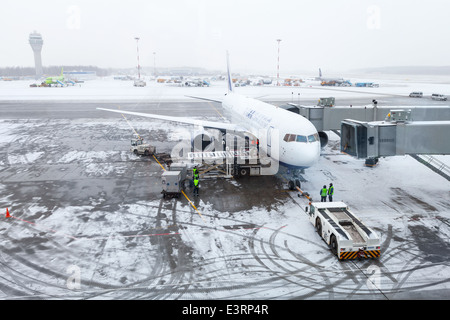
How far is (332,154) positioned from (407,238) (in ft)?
62.6

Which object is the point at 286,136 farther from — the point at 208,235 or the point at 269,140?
the point at 208,235

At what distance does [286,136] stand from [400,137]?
721 centimetres

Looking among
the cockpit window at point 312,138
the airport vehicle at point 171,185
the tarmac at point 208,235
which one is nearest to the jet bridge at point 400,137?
the cockpit window at point 312,138

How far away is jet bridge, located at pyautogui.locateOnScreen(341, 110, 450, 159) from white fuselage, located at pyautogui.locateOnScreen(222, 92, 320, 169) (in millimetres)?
2919

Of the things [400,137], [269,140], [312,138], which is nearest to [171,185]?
[269,140]

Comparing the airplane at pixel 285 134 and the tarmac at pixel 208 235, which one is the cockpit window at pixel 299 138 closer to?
the airplane at pixel 285 134

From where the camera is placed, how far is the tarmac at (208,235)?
13047 mm

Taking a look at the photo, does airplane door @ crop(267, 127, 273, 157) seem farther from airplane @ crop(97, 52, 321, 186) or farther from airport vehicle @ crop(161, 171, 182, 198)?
airport vehicle @ crop(161, 171, 182, 198)

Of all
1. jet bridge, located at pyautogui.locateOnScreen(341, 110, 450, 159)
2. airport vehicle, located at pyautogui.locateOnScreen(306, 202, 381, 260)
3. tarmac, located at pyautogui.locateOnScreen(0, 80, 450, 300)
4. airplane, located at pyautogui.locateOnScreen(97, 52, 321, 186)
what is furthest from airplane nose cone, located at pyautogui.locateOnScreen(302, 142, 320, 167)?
airport vehicle, located at pyautogui.locateOnScreen(306, 202, 381, 260)

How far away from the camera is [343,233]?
50.2 feet

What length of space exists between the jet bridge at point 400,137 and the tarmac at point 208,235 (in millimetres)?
3213

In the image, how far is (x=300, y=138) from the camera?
73.8ft

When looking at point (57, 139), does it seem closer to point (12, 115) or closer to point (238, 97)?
point (238, 97)
